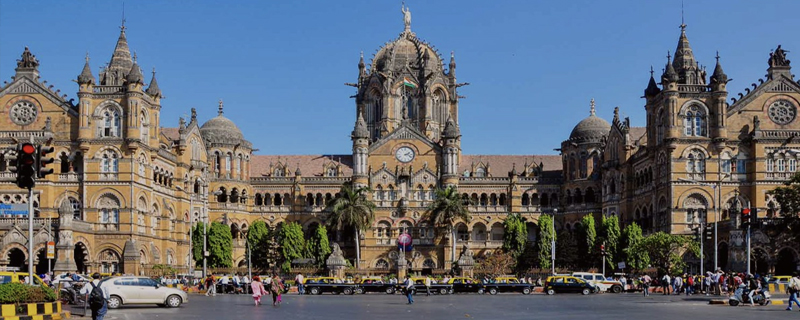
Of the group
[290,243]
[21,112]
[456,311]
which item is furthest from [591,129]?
[456,311]

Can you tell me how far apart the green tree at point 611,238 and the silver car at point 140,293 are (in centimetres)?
5429

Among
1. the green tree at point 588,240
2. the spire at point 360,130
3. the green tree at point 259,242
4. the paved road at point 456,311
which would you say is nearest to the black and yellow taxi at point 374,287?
the paved road at point 456,311

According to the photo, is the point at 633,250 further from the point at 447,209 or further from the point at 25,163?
the point at 25,163

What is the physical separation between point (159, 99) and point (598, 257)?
43430 millimetres

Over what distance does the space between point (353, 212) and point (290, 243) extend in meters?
6.97

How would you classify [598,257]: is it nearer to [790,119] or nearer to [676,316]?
[790,119]

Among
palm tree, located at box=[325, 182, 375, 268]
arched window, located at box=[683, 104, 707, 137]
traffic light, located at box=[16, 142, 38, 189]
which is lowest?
palm tree, located at box=[325, 182, 375, 268]

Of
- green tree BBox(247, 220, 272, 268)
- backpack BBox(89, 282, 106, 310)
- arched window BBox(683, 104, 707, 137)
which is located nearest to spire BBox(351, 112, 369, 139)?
green tree BBox(247, 220, 272, 268)

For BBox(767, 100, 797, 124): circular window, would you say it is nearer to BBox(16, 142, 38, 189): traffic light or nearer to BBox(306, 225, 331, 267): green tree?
BBox(306, 225, 331, 267): green tree

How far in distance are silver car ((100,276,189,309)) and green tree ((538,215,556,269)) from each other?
57.9 metres

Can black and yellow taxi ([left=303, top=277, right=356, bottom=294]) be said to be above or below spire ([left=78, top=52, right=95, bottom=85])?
below

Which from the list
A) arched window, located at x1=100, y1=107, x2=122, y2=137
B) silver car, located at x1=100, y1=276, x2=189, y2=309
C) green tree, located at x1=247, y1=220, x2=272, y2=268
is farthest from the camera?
green tree, located at x1=247, y1=220, x2=272, y2=268

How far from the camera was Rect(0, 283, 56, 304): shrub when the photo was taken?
1499 inches

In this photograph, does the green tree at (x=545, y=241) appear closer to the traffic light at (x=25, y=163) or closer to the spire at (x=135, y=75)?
the spire at (x=135, y=75)
